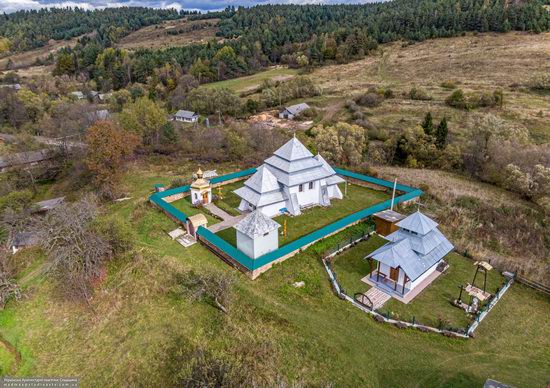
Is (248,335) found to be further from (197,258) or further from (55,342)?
(55,342)

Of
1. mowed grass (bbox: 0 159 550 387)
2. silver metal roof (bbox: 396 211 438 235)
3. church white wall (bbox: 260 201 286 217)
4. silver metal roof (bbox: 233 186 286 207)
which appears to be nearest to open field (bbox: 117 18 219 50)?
silver metal roof (bbox: 233 186 286 207)

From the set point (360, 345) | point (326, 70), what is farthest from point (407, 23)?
point (360, 345)

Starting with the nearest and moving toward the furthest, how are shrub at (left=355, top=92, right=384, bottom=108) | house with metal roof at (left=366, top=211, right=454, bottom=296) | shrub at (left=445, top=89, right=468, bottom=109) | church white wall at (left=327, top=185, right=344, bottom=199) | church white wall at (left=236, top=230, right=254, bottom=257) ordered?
house with metal roof at (left=366, top=211, right=454, bottom=296), church white wall at (left=236, top=230, right=254, bottom=257), church white wall at (left=327, top=185, right=344, bottom=199), shrub at (left=445, top=89, right=468, bottom=109), shrub at (left=355, top=92, right=384, bottom=108)

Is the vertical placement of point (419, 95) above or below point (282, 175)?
below

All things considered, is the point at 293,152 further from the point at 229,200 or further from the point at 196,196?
the point at 196,196

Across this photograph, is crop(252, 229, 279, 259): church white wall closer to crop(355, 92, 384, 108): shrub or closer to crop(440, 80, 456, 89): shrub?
crop(355, 92, 384, 108): shrub

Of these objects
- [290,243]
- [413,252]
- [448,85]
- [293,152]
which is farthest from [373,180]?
[448,85]
